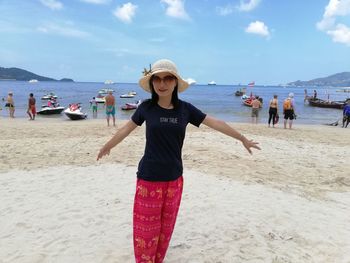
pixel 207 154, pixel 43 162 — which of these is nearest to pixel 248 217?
pixel 207 154

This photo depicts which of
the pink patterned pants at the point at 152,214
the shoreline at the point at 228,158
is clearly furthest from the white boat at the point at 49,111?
the pink patterned pants at the point at 152,214

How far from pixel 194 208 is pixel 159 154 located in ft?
8.58

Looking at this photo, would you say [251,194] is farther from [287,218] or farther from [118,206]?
[118,206]

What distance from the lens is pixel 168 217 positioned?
3348 mm

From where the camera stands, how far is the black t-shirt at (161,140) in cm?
312

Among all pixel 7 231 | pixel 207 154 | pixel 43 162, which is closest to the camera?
pixel 7 231

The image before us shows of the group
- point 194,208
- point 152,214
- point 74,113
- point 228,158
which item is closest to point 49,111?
point 74,113

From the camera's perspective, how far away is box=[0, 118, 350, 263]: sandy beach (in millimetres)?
4184

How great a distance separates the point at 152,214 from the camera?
3223 mm

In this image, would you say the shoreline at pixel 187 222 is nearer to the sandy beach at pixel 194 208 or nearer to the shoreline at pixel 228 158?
the sandy beach at pixel 194 208

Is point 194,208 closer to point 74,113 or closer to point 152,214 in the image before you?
point 152,214

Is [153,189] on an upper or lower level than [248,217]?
upper

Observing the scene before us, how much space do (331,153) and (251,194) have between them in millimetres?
5881

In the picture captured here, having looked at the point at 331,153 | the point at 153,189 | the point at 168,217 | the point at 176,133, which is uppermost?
the point at 176,133
